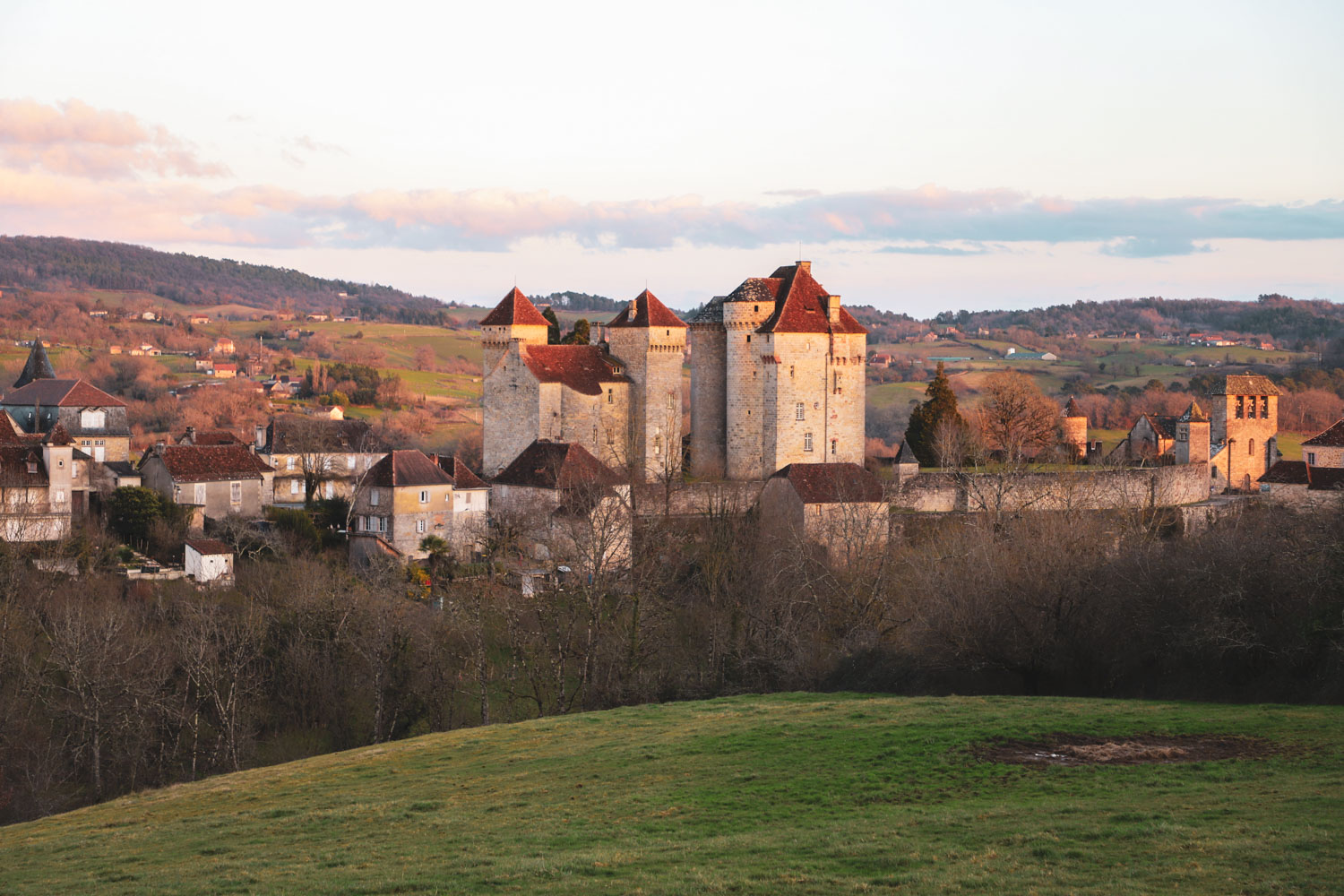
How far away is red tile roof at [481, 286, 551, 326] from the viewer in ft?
172

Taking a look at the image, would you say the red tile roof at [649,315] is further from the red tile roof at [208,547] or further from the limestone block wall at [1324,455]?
the limestone block wall at [1324,455]

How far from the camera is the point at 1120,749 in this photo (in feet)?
58.6

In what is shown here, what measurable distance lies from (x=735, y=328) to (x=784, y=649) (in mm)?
20697

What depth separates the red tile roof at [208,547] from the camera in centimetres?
4259

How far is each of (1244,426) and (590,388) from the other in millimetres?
29850

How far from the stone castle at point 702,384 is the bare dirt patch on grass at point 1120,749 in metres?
31.3

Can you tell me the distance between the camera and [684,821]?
15.4 m

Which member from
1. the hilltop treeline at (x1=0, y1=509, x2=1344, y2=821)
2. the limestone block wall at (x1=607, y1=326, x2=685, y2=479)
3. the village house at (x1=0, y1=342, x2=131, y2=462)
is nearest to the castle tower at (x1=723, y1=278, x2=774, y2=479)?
the limestone block wall at (x1=607, y1=326, x2=685, y2=479)

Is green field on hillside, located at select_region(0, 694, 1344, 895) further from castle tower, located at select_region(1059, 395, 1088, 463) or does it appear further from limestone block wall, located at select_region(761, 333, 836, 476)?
castle tower, located at select_region(1059, 395, 1088, 463)

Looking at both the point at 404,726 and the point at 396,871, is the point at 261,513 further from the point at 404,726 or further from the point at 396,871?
the point at 396,871

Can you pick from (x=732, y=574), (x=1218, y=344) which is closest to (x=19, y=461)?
(x=732, y=574)

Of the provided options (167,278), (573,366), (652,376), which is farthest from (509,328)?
(167,278)

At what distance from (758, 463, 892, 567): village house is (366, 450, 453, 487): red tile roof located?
12173 millimetres

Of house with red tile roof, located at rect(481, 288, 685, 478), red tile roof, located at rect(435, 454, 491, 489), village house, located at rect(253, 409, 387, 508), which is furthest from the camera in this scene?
village house, located at rect(253, 409, 387, 508)
